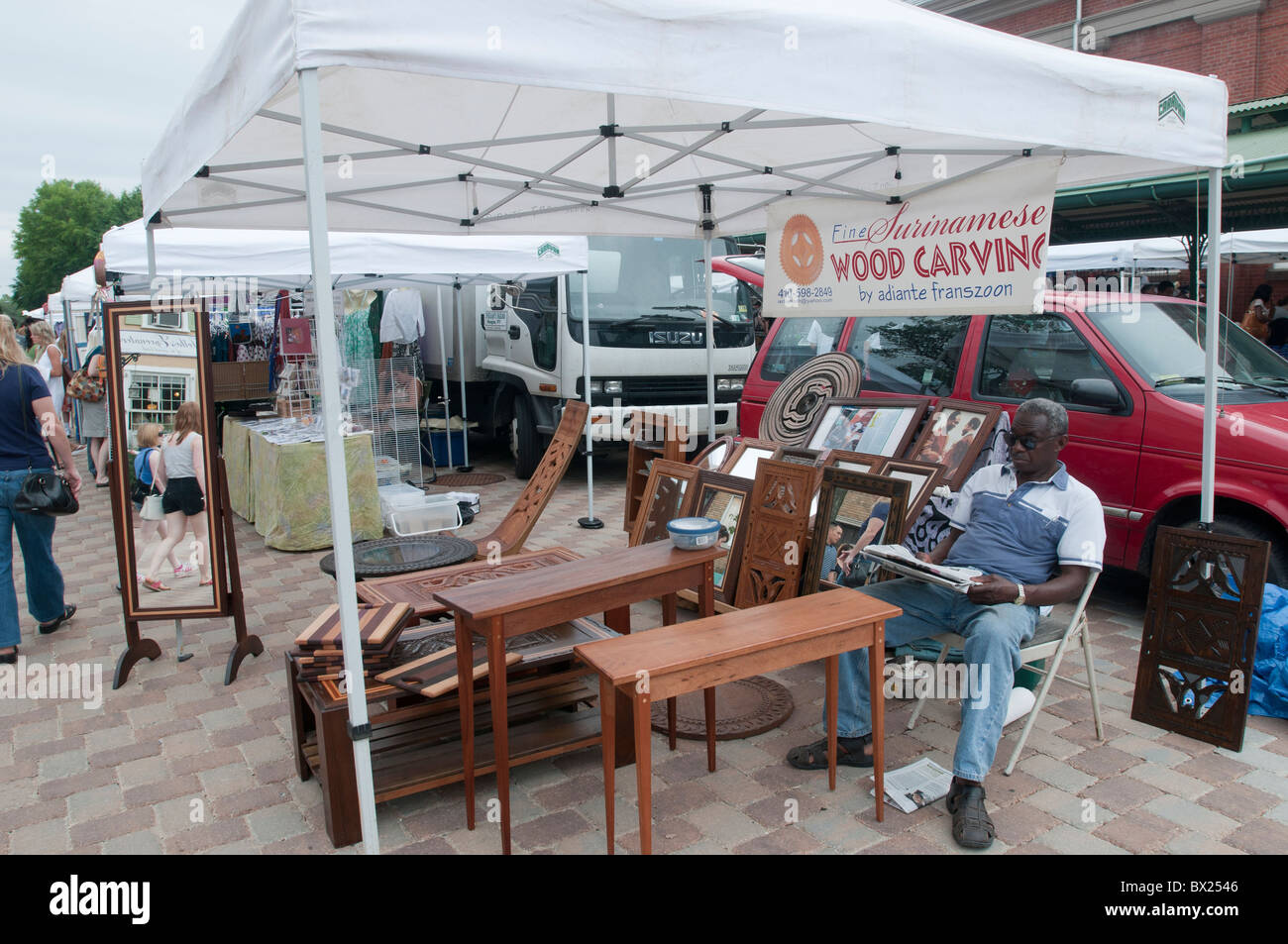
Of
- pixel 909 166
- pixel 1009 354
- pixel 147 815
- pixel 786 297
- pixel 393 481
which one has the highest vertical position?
pixel 909 166

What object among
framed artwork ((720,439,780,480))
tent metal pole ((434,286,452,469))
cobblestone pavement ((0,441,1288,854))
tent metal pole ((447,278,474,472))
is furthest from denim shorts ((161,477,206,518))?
tent metal pole ((447,278,474,472))

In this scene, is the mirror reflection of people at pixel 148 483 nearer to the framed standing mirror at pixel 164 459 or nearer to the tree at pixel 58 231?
the framed standing mirror at pixel 164 459

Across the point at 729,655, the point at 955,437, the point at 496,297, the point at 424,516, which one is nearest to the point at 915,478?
the point at 955,437

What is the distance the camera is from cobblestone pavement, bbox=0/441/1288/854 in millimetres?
2934

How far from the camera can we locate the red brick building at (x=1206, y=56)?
980 centimetres

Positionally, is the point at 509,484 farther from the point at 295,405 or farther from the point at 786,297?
the point at 786,297

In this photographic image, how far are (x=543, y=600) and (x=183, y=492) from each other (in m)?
2.58

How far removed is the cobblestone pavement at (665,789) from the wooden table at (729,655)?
261 millimetres

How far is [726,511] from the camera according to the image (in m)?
4.98

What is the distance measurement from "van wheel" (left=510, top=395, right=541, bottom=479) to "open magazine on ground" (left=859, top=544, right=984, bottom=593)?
650 centimetres

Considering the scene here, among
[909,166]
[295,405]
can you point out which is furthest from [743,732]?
[295,405]

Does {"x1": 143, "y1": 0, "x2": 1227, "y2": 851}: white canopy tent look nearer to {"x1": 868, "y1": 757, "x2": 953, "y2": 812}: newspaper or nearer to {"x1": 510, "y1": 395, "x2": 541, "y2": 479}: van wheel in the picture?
{"x1": 868, "y1": 757, "x2": 953, "y2": 812}: newspaper

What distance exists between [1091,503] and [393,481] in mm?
6561

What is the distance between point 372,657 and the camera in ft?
10.3
